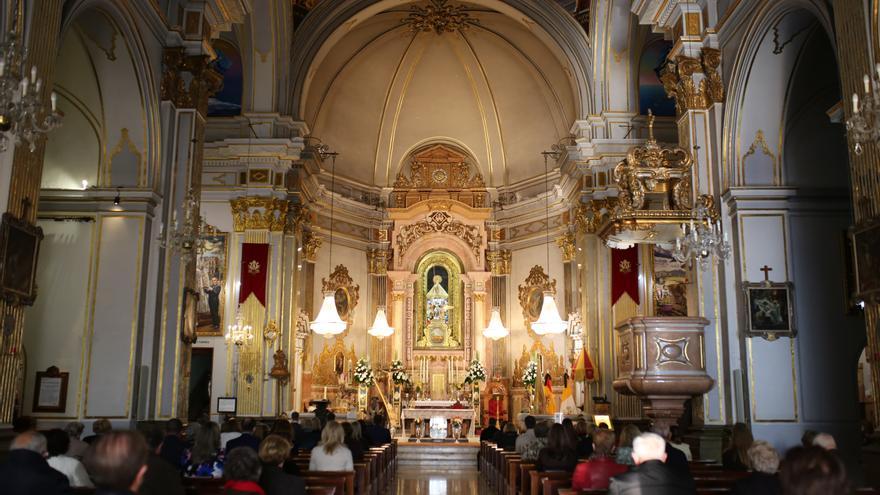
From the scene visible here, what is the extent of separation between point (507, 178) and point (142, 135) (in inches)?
531

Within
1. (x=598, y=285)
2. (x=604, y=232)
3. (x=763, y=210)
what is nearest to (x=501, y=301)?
(x=598, y=285)

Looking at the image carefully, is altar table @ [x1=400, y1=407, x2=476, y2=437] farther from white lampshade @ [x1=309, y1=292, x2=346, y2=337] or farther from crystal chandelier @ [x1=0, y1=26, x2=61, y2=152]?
crystal chandelier @ [x1=0, y1=26, x2=61, y2=152]

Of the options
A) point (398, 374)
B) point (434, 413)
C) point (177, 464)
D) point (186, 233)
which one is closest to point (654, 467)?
point (177, 464)

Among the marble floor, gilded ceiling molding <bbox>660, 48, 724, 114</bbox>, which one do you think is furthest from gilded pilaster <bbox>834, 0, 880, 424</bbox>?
the marble floor

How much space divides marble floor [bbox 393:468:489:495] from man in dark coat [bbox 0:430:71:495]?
691cm

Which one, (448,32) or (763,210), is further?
(448,32)

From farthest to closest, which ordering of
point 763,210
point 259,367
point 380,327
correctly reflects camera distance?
point 380,327, point 259,367, point 763,210

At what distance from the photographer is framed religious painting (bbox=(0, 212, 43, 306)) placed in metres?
6.50

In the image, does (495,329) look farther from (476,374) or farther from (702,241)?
(702,241)

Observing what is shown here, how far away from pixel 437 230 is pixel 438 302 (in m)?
2.01

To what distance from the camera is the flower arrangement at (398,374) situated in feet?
63.3

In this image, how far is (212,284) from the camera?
1650cm

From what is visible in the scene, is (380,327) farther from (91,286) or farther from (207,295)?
(91,286)

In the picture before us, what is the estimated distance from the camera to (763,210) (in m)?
9.78
